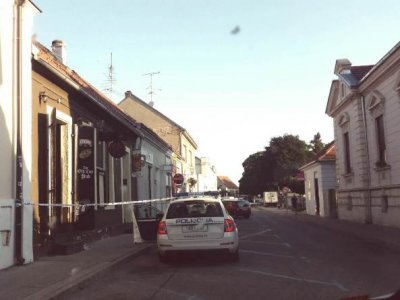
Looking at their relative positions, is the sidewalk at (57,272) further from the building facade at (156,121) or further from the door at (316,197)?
the building facade at (156,121)

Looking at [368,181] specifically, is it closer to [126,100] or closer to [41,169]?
[41,169]

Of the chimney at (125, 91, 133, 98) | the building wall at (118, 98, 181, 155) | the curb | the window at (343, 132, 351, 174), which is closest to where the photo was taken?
the curb

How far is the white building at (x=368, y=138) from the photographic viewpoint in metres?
21.1

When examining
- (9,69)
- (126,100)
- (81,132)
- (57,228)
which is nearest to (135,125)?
(81,132)

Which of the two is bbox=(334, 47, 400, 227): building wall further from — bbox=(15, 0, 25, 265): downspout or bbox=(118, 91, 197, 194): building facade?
bbox=(118, 91, 197, 194): building facade

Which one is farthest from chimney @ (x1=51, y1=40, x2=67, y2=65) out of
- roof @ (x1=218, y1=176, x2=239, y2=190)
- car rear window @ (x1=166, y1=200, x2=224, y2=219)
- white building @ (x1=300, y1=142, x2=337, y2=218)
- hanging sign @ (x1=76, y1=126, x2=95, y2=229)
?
roof @ (x1=218, y1=176, x2=239, y2=190)

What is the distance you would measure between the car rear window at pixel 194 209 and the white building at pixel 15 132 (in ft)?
10.4

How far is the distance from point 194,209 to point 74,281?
3.84 m

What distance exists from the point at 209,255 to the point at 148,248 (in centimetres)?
211

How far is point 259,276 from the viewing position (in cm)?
944

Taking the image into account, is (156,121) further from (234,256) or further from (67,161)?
(234,256)

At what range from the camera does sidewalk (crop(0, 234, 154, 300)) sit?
7.69 metres

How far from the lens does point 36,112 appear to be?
12273 mm

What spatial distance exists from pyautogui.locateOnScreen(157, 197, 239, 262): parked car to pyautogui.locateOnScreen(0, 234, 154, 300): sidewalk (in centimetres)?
120
